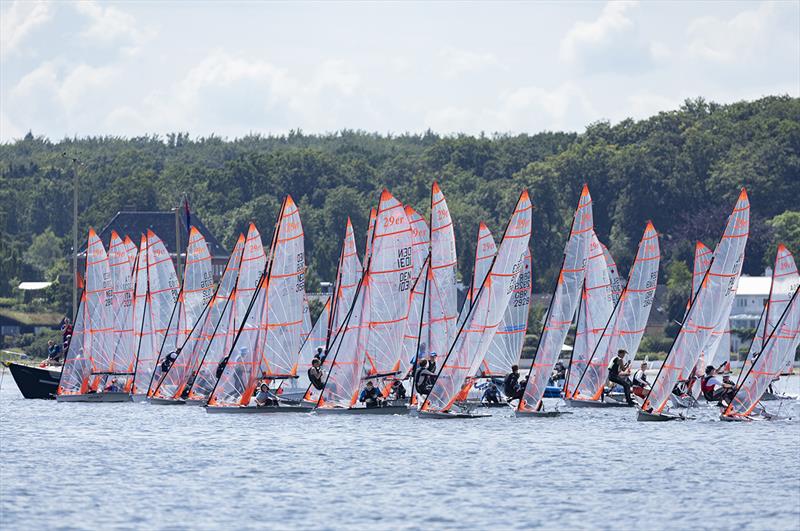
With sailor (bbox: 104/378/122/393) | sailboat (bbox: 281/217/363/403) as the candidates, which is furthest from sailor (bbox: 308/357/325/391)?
sailor (bbox: 104/378/122/393)

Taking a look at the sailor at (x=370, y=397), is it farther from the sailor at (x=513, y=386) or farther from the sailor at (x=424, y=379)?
the sailor at (x=513, y=386)

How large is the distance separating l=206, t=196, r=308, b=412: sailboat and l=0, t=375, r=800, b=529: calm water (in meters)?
1.05

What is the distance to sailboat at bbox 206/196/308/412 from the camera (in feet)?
196

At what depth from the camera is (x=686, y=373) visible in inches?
2281

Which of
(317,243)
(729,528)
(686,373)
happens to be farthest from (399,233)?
(317,243)

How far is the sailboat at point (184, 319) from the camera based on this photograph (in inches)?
2746

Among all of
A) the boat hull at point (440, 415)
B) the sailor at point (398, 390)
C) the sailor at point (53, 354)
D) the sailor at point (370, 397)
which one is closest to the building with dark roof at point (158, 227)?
the sailor at point (53, 354)

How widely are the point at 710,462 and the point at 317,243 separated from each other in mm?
148160

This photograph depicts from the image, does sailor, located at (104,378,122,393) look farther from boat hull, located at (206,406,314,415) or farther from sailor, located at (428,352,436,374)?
sailor, located at (428,352,436,374)

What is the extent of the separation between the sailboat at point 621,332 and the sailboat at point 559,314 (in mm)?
2502

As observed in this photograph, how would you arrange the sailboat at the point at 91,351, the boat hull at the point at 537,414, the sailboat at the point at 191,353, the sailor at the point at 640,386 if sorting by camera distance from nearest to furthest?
the boat hull at the point at 537,414 < the sailor at the point at 640,386 < the sailboat at the point at 191,353 < the sailboat at the point at 91,351

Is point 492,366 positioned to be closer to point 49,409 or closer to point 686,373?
point 686,373

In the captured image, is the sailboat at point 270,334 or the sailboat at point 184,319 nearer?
the sailboat at point 270,334

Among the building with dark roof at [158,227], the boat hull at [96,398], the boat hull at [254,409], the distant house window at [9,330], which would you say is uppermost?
the building with dark roof at [158,227]
